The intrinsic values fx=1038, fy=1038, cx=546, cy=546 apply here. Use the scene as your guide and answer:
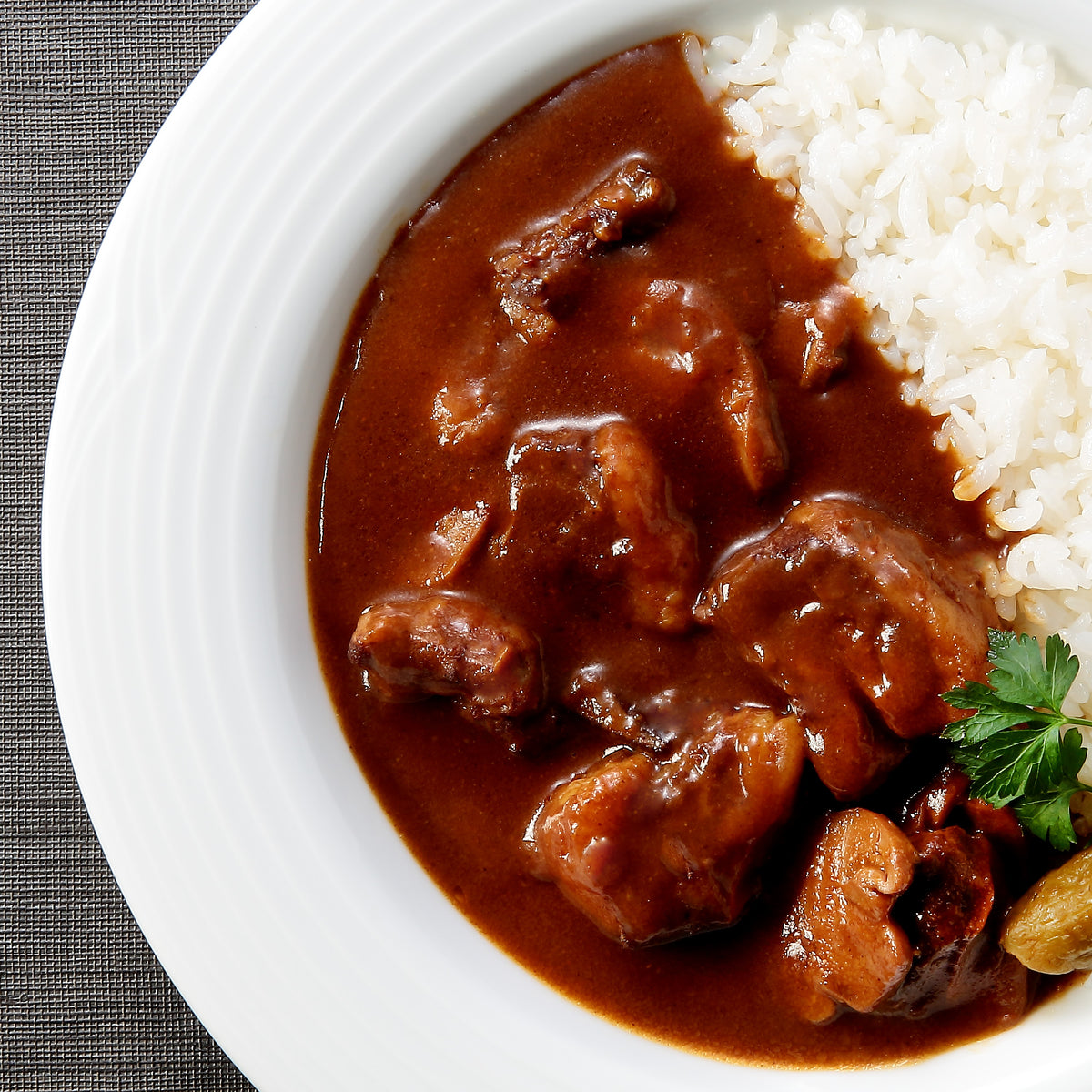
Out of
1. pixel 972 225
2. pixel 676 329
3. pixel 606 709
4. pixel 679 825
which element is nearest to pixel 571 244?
pixel 676 329

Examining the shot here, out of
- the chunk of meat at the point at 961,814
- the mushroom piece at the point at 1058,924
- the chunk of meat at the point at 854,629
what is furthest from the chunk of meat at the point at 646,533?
the mushroom piece at the point at 1058,924

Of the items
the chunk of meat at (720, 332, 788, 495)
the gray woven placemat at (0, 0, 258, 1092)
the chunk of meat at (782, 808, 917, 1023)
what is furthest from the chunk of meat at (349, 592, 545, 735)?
the gray woven placemat at (0, 0, 258, 1092)

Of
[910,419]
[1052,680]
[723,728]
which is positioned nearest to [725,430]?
[910,419]

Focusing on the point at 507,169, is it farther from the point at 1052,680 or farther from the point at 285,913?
the point at 285,913

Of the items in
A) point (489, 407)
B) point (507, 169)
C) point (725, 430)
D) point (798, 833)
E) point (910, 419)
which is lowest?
point (798, 833)

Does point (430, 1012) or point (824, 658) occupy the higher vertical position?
point (824, 658)

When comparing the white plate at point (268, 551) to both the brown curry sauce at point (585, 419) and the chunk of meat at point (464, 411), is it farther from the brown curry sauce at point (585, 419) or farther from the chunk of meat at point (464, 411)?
the chunk of meat at point (464, 411)
